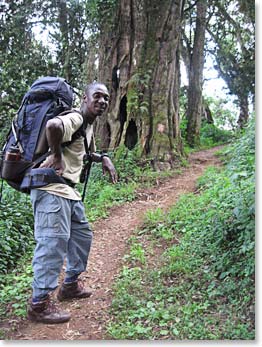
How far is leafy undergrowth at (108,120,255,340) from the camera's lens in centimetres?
291

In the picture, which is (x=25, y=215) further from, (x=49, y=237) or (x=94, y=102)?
(x=94, y=102)

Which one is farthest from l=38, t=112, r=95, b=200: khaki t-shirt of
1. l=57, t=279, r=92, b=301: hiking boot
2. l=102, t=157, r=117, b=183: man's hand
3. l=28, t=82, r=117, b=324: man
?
l=57, t=279, r=92, b=301: hiking boot

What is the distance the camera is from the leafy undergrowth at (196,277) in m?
2.91

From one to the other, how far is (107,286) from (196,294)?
2.69 feet

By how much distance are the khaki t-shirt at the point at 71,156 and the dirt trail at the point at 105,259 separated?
0.91 meters

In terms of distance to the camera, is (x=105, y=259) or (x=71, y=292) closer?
(x=71, y=292)

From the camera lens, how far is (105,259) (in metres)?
4.40

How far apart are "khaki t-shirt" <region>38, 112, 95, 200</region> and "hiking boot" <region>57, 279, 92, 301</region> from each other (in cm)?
79

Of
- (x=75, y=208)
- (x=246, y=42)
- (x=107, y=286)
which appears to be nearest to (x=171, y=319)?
(x=107, y=286)

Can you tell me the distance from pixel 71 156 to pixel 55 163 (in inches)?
9.2

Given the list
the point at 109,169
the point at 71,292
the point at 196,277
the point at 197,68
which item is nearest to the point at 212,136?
the point at 197,68

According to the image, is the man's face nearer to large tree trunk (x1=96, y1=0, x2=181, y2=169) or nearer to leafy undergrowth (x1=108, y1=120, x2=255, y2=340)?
leafy undergrowth (x1=108, y1=120, x2=255, y2=340)

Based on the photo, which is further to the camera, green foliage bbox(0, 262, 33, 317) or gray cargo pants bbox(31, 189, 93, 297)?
green foliage bbox(0, 262, 33, 317)

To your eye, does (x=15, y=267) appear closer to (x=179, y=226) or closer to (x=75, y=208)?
(x=75, y=208)
